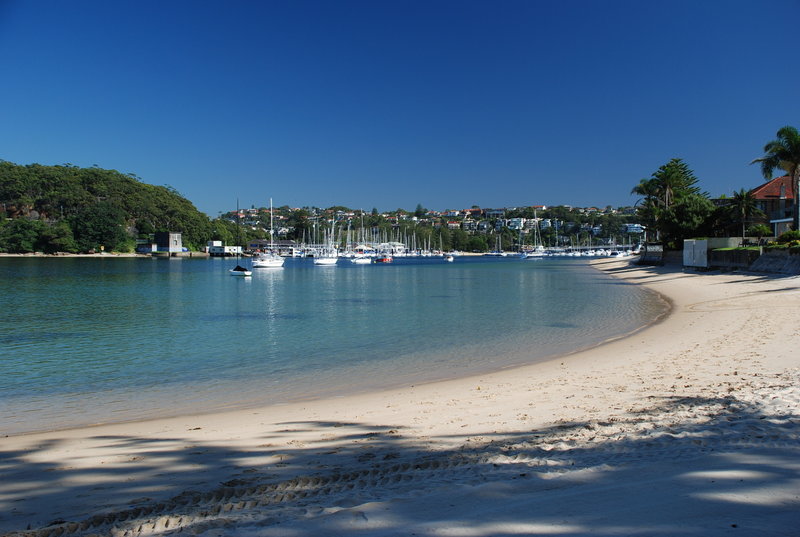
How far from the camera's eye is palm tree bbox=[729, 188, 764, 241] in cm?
5312

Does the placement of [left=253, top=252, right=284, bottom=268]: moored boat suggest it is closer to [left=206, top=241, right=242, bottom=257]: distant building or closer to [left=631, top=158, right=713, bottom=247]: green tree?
[left=631, top=158, right=713, bottom=247]: green tree

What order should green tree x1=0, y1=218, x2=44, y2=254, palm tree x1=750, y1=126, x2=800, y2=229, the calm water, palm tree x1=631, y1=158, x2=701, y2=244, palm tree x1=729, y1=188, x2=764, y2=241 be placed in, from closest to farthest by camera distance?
the calm water
palm tree x1=750, y1=126, x2=800, y2=229
palm tree x1=729, y1=188, x2=764, y2=241
palm tree x1=631, y1=158, x2=701, y2=244
green tree x1=0, y1=218, x2=44, y2=254

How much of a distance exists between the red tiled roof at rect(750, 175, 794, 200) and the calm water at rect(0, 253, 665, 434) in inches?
1404

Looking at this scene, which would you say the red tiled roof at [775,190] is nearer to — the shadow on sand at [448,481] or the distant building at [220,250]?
the shadow on sand at [448,481]

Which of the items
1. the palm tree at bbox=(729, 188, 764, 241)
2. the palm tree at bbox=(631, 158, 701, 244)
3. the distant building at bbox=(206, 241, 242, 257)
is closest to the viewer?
the palm tree at bbox=(729, 188, 764, 241)

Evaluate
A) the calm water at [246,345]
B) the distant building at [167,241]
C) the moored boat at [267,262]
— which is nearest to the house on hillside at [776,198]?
the calm water at [246,345]

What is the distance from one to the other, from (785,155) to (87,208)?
481 ft

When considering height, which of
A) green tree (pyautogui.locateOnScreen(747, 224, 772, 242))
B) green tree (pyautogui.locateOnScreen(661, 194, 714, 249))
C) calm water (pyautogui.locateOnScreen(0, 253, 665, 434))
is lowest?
calm water (pyautogui.locateOnScreen(0, 253, 665, 434))

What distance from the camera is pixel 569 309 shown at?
28750 millimetres

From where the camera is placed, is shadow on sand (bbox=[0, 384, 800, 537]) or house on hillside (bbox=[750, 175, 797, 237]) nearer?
shadow on sand (bbox=[0, 384, 800, 537])

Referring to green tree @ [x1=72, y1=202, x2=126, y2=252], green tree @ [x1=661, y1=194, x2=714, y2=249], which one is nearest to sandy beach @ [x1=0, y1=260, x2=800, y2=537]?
green tree @ [x1=661, y1=194, x2=714, y2=249]

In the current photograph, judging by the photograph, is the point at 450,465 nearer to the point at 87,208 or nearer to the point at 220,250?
the point at 87,208

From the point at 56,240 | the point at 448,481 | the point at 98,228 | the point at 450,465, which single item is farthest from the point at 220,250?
the point at 448,481

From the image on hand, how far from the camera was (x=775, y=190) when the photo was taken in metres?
60.6
